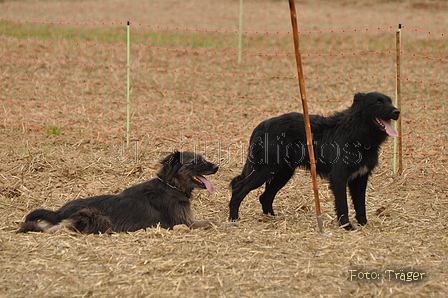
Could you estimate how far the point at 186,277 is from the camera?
4449 mm

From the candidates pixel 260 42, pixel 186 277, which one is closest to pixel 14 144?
pixel 186 277

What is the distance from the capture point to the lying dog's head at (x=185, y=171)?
A: 6086 millimetres

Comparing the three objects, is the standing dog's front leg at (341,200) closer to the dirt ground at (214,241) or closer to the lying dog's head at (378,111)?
the dirt ground at (214,241)

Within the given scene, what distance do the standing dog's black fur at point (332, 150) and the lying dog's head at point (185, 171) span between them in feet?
2.01

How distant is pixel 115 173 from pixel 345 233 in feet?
11.7

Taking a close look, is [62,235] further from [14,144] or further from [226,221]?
[14,144]

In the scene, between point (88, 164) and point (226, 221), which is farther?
point (88, 164)

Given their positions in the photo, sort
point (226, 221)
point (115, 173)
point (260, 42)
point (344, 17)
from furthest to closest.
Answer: point (344, 17), point (260, 42), point (115, 173), point (226, 221)

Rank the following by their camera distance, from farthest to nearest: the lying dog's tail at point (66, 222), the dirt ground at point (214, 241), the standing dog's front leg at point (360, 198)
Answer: the standing dog's front leg at point (360, 198) < the lying dog's tail at point (66, 222) < the dirt ground at point (214, 241)

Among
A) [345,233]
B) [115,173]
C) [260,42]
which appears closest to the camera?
[345,233]

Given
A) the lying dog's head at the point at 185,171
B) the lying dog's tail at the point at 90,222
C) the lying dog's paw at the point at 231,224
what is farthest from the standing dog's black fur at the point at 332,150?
the lying dog's tail at the point at 90,222

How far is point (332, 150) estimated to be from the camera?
6.18 meters

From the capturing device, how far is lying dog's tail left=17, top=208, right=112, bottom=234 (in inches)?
218

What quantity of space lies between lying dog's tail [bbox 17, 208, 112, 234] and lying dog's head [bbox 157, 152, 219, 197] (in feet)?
2.96
